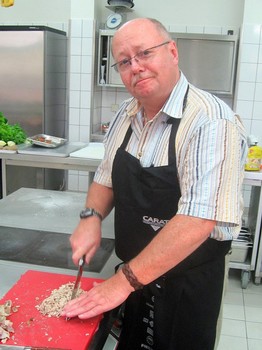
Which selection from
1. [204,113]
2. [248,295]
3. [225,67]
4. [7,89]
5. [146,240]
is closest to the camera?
[204,113]

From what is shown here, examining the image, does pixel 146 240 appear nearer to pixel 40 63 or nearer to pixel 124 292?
pixel 124 292

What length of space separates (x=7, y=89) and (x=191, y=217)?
134 inches

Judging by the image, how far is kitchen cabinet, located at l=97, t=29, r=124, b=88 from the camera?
145 inches

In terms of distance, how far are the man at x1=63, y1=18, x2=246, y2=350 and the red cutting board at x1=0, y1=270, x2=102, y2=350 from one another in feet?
0.10

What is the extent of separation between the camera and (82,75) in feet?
12.5

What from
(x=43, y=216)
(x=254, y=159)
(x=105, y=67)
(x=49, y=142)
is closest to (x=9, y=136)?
(x=49, y=142)

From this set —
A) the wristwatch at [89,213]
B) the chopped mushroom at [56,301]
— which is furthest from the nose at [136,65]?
the chopped mushroom at [56,301]

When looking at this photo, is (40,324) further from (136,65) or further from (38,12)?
(38,12)

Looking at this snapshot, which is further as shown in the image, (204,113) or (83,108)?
(83,108)

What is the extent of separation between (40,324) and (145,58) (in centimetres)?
63

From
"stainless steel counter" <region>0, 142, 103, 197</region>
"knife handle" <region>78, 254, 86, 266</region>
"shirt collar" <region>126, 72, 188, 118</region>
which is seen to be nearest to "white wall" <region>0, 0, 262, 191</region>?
"stainless steel counter" <region>0, 142, 103, 197</region>

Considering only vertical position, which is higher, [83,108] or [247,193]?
[83,108]

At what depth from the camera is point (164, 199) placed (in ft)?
3.11

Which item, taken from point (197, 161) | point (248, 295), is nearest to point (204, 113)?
point (197, 161)
